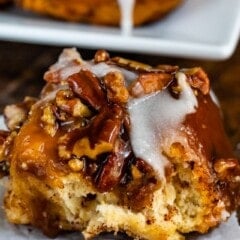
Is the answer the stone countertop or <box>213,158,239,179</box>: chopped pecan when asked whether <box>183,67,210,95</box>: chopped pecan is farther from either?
the stone countertop

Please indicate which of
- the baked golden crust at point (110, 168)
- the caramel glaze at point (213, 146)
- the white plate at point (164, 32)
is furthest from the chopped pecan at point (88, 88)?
the white plate at point (164, 32)

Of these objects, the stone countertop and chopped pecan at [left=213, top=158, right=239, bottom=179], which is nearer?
chopped pecan at [left=213, top=158, right=239, bottom=179]

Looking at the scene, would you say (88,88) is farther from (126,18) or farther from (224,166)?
(126,18)

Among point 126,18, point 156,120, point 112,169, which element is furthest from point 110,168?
point 126,18

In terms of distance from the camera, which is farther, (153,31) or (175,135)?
(153,31)

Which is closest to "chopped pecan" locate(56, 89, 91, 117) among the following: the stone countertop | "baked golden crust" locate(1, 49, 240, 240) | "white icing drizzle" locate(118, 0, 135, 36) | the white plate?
"baked golden crust" locate(1, 49, 240, 240)

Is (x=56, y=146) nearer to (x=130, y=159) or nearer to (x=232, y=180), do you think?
(x=130, y=159)

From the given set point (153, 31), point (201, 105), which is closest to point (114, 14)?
point (153, 31)
